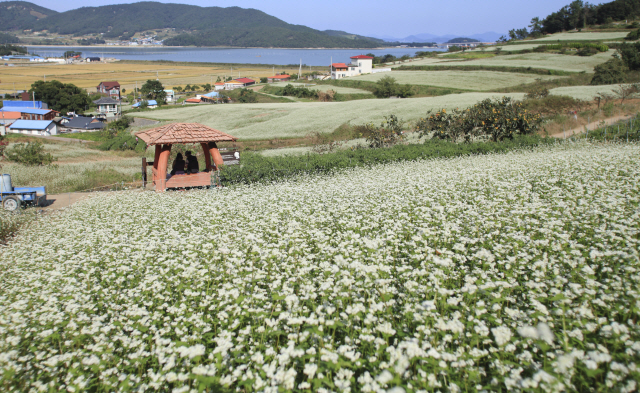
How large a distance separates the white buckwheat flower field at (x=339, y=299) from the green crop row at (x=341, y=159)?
506cm

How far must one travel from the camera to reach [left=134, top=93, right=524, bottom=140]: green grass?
115 ft

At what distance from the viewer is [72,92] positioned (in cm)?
7812

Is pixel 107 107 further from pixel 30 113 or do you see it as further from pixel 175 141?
pixel 175 141

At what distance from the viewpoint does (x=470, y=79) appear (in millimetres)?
54938

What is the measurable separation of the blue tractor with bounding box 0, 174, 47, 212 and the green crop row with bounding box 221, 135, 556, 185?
260 inches

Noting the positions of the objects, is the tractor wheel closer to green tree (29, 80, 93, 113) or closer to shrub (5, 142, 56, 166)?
shrub (5, 142, 56, 166)

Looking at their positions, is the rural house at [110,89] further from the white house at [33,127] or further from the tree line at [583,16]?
the tree line at [583,16]

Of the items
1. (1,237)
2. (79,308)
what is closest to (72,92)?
(1,237)

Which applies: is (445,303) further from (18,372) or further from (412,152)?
(412,152)

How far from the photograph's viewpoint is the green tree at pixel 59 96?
239 feet

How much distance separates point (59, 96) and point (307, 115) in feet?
205

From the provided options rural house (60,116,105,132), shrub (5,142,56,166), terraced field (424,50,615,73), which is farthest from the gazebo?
terraced field (424,50,615,73)

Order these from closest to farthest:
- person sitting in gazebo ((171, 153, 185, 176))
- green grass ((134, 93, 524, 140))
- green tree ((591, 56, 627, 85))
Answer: person sitting in gazebo ((171, 153, 185, 176)) < green grass ((134, 93, 524, 140)) < green tree ((591, 56, 627, 85))

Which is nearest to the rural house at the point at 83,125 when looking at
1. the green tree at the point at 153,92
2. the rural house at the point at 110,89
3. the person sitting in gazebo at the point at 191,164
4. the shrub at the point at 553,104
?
the green tree at the point at 153,92
